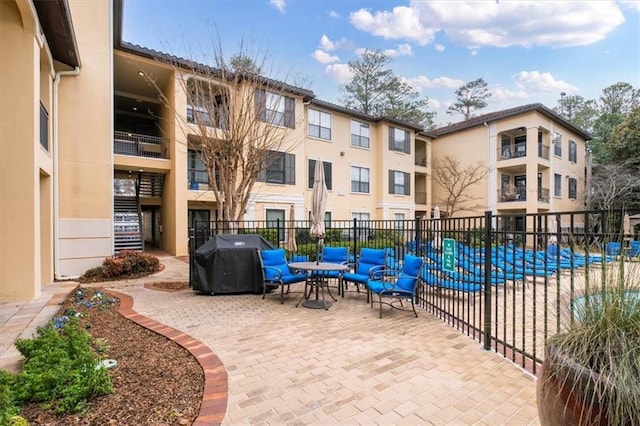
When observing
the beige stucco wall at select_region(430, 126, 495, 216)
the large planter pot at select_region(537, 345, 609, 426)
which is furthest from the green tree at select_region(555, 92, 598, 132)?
the large planter pot at select_region(537, 345, 609, 426)

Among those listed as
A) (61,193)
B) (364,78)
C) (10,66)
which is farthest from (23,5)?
(364,78)

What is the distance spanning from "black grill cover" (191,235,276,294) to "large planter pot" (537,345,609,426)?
6.06 meters

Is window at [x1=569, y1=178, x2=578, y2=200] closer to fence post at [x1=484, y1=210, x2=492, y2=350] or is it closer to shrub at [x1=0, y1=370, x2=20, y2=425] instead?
fence post at [x1=484, y1=210, x2=492, y2=350]

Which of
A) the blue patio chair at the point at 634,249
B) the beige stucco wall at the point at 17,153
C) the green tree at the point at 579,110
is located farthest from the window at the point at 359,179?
the green tree at the point at 579,110

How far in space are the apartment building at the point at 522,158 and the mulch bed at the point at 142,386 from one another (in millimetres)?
23307

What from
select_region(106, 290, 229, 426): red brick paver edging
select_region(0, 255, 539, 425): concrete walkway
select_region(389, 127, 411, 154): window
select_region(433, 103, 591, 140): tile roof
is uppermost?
select_region(433, 103, 591, 140): tile roof

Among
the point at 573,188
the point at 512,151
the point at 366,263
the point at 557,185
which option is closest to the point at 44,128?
the point at 366,263

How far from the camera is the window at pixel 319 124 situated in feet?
61.9

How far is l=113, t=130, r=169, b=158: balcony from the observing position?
48.1 ft

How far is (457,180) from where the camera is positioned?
24.1 meters

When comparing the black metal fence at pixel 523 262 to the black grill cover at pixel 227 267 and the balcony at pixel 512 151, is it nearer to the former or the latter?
the black grill cover at pixel 227 267

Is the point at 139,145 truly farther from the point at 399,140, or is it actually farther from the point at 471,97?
the point at 471,97

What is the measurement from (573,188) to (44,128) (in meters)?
31.8

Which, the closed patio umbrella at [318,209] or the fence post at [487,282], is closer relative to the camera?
the fence post at [487,282]
